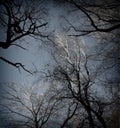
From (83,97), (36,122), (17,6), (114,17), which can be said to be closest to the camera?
(114,17)

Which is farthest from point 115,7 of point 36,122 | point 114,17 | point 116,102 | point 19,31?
point 36,122

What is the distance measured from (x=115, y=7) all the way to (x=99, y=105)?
9.56 metres

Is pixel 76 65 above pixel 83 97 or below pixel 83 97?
above

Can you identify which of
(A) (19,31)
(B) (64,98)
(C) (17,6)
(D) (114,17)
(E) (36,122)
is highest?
(C) (17,6)

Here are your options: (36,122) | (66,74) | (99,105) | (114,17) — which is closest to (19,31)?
(114,17)

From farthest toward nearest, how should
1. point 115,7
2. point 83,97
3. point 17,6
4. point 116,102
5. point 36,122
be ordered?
point 36,122, point 83,97, point 116,102, point 17,6, point 115,7

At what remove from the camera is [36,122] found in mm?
24203

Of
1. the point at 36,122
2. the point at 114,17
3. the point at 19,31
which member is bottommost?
the point at 36,122

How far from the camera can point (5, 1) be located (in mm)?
10570

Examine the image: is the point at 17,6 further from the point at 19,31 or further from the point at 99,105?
the point at 99,105

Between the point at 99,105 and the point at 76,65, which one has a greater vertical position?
the point at 76,65

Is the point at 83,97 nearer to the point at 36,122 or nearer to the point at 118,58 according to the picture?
the point at 118,58

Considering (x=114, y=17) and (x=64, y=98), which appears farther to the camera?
(x=64, y=98)

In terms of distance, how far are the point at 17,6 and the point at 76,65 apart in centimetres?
800
